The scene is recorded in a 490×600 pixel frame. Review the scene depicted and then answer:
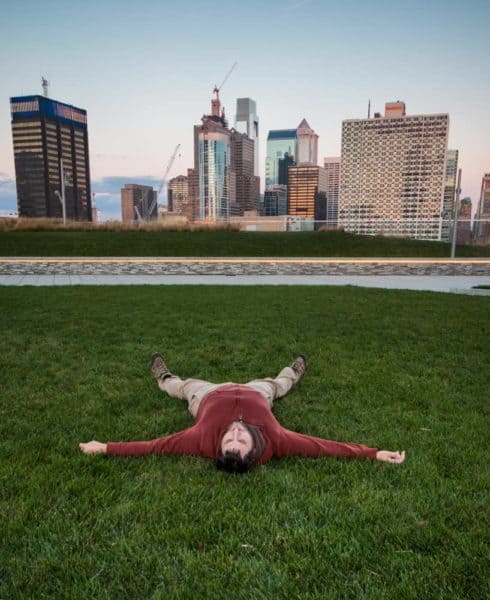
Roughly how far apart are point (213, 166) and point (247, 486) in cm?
18678

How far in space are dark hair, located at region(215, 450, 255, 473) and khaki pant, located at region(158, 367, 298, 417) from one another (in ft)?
2.49

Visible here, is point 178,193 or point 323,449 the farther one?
point 178,193

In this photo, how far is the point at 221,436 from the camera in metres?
2.98

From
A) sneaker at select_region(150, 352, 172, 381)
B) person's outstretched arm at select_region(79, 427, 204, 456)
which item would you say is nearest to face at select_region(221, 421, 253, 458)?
person's outstretched arm at select_region(79, 427, 204, 456)

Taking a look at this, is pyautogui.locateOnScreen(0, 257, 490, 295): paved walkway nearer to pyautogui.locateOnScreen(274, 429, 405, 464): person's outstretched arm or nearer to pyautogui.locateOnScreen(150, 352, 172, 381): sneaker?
pyautogui.locateOnScreen(150, 352, 172, 381): sneaker

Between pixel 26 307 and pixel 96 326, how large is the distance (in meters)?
2.21

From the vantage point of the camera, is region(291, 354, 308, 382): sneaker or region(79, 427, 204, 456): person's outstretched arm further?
region(291, 354, 308, 382): sneaker

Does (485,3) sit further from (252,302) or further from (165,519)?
(165,519)

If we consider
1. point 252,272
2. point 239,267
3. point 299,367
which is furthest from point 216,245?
point 299,367

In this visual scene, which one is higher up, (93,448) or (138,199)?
(138,199)

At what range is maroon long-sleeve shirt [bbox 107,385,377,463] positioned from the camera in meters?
3.01

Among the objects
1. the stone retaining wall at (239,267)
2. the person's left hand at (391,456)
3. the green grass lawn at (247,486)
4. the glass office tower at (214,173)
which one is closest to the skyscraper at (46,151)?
the glass office tower at (214,173)

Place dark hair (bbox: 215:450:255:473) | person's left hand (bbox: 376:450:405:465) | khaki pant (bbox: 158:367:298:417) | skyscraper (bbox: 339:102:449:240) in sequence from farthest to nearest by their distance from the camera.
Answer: skyscraper (bbox: 339:102:449:240) < khaki pant (bbox: 158:367:298:417) < person's left hand (bbox: 376:450:405:465) < dark hair (bbox: 215:450:255:473)

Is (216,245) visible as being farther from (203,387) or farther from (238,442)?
(238,442)
